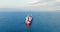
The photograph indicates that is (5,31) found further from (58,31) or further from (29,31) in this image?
(58,31)

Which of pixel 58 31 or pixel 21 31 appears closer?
pixel 58 31

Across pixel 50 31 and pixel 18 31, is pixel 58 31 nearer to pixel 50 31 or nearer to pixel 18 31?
pixel 50 31

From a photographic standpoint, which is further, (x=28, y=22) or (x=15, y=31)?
(x=28, y=22)

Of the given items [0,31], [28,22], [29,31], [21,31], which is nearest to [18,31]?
[21,31]

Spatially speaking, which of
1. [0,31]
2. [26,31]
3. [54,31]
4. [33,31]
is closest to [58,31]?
[54,31]

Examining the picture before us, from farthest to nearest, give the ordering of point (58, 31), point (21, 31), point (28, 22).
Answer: point (28, 22) < point (21, 31) < point (58, 31)

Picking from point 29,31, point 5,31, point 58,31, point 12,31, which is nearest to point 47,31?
point 58,31

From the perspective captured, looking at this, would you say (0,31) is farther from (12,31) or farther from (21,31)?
(21,31)

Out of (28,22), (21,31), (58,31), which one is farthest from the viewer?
(28,22)
